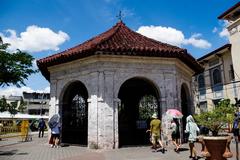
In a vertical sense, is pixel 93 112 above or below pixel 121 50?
below

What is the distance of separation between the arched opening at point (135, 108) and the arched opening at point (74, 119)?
3029mm

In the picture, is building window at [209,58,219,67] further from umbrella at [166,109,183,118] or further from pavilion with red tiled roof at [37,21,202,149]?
umbrella at [166,109,183,118]

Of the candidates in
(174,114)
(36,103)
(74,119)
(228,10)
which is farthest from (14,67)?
(36,103)

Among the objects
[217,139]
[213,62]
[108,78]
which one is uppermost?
[213,62]

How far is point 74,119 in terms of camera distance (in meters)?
14.9

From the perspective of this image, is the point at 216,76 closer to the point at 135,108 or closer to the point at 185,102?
the point at 135,108

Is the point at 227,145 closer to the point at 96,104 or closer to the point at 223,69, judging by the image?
the point at 96,104

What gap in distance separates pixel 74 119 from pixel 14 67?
5.56m

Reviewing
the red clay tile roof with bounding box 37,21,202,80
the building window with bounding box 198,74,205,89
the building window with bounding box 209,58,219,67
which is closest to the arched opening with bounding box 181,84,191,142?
the red clay tile roof with bounding box 37,21,202,80

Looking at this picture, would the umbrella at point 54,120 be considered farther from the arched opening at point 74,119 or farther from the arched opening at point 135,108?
the arched opening at point 135,108

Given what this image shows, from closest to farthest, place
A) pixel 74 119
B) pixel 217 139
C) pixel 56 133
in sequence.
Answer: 1. pixel 217 139
2. pixel 56 133
3. pixel 74 119

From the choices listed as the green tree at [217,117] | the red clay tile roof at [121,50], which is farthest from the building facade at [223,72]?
the green tree at [217,117]

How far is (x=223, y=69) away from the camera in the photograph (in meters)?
27.1

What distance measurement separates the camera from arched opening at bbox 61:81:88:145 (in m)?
14.4
